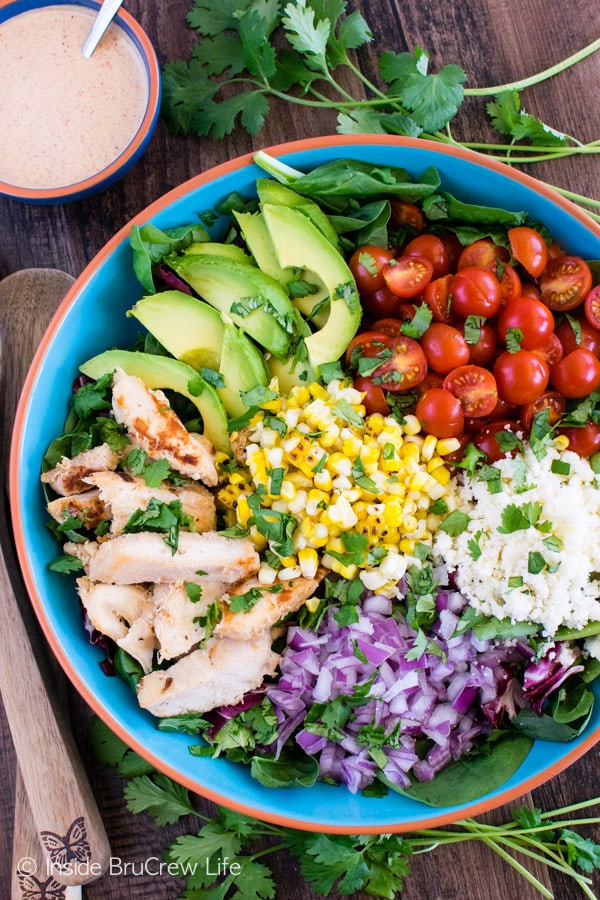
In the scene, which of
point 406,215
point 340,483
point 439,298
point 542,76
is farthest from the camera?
point 542,76

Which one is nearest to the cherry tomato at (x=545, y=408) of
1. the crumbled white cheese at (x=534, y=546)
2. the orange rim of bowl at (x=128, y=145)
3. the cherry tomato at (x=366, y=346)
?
the crumbled white cheese at (x=534, y=546)

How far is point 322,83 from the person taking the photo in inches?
133

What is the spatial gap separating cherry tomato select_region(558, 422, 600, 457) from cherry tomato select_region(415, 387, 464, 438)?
47cm

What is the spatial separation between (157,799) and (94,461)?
1.41 m

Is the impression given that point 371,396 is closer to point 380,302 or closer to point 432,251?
point 380,302

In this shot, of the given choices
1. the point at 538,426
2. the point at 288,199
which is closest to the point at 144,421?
the point at 288,199

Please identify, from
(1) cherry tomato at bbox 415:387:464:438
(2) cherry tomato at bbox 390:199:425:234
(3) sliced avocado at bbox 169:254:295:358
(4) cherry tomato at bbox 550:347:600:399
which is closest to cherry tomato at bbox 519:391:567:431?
(4) cherry tomato at bbox 550:347:600:399

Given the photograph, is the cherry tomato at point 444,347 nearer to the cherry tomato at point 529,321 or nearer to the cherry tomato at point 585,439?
the cherry tomato at point 529,321

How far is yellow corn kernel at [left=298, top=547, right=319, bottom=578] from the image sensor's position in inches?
110

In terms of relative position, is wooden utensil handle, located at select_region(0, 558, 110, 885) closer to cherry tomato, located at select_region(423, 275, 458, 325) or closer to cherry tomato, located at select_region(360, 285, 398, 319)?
cherry tomato, located at select_region(360, 285, 398, 319)

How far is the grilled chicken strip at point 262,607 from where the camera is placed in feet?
8.89

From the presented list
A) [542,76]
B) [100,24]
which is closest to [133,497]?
[100,24]

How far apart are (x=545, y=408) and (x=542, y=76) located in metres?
1.53

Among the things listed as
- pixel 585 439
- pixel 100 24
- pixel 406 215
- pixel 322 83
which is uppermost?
pixel 100 24
